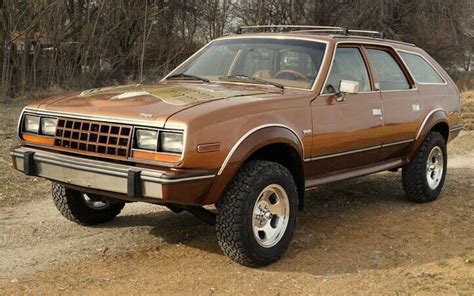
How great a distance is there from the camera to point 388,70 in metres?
6.18

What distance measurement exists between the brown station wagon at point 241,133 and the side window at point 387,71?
0.06ft

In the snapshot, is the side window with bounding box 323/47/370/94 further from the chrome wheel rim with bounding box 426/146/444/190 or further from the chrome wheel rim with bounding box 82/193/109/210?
the chrome wheel rim with bounding box 82/193/109/210

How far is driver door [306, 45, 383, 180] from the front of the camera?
5.00 m

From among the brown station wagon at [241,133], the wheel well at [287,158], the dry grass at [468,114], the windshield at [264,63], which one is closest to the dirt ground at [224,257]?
the brown station wagon at [241,133]

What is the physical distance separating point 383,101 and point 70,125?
3053 mm

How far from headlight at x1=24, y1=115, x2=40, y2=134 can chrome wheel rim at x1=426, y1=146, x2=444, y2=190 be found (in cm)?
435

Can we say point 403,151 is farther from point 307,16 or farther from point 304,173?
point 307,16

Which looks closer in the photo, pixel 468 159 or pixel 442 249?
pixel 442 249

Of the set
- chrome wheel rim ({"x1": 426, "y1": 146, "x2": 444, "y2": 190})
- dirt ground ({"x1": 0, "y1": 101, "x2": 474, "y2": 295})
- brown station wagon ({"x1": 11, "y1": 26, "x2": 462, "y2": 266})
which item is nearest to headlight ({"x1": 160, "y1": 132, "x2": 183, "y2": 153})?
brown station wagon ({"x1": 11, "y1": 26, "x2": 462, "y2": 266})

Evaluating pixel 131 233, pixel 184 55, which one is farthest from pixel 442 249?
pixel 184 55

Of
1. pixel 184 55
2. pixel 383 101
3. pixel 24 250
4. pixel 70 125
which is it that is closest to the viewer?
pixel 70 125

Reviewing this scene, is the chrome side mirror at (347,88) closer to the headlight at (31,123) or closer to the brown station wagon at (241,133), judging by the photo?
the brown station wagon at (241,133)

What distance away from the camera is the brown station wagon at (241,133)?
13.0 feet

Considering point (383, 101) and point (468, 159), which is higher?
point (383, 101)
